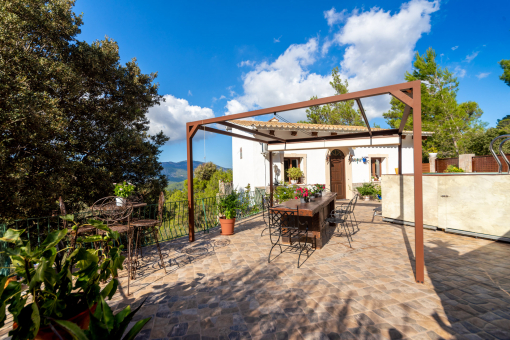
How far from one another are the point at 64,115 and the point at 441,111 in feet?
67.7

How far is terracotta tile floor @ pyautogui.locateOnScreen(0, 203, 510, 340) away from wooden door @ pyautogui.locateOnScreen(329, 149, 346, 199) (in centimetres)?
685

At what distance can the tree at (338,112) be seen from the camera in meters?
18.9

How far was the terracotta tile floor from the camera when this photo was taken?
79.5 inches

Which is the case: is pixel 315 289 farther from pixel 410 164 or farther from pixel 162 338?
pixel 410 164

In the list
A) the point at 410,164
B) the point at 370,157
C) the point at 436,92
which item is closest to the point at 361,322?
the point at 370,157

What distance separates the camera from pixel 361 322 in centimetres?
210

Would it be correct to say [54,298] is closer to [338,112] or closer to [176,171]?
[338,112]

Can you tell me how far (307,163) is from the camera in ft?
35.0

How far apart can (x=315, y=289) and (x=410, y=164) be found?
11444mm

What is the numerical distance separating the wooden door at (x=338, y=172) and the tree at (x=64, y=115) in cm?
789

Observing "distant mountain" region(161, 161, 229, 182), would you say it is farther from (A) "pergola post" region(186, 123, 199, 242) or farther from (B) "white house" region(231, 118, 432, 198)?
(B) "white house" region(231, 118, 432, 198)

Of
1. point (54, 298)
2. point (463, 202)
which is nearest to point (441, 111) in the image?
point (463, 202)

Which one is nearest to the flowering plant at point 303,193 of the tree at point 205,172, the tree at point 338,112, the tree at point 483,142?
the tree at point 483,142

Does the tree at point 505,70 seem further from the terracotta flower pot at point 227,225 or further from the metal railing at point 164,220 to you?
the terracotta flower pot at point 227,225
